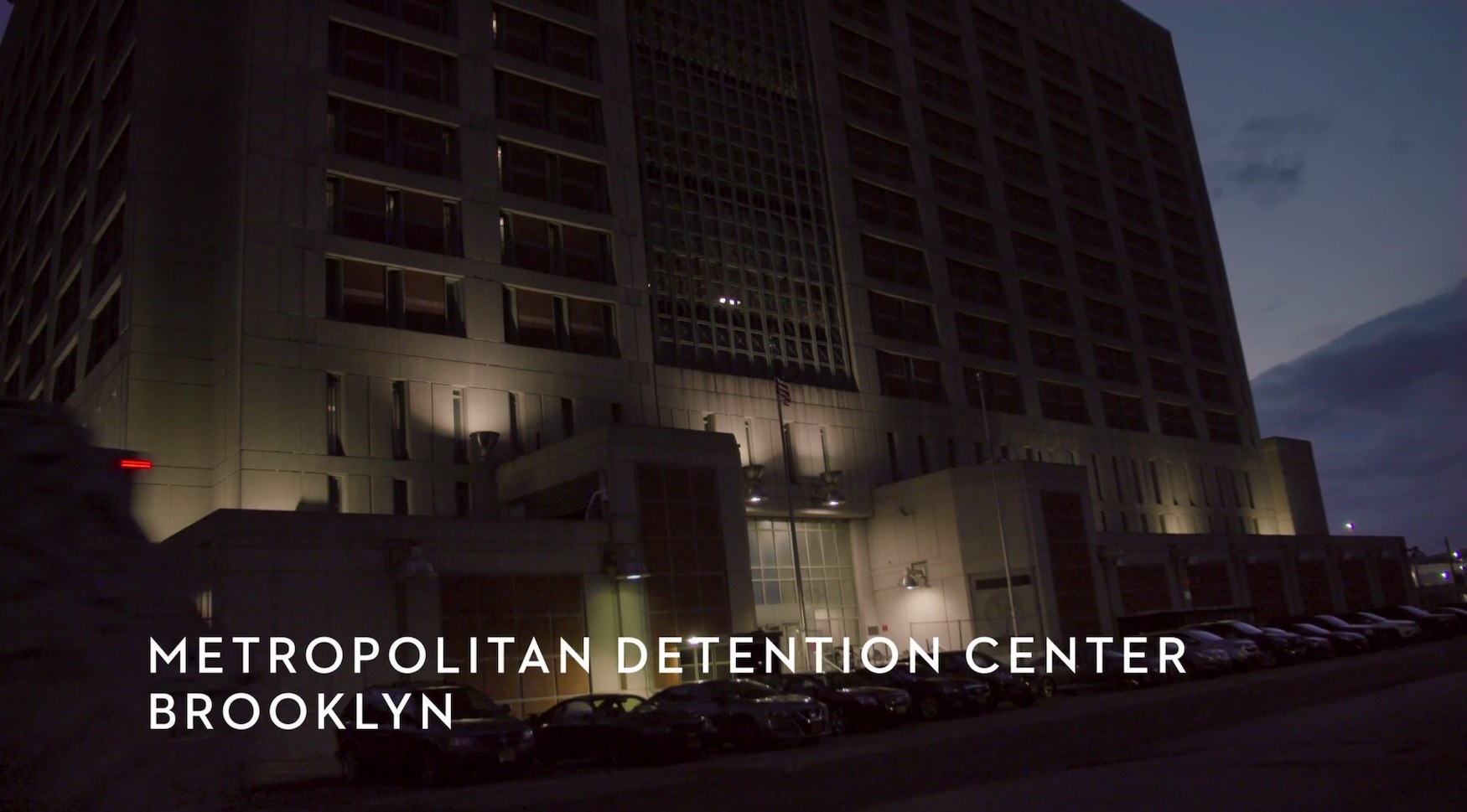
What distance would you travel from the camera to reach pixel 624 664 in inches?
1379

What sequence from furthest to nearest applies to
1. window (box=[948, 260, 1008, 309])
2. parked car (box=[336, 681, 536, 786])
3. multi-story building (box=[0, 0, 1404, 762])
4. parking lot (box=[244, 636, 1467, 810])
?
window (box=[948, 260, 1008, 309]), multi-story building (box=[0, 0, 1404, 762]), parked car (box=[336, 681, 536, 786]), parking lot (box=[244, 636, 1467, 810])

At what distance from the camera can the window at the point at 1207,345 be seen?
80500 millimetres

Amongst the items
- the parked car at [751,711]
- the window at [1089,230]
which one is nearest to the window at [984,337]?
the window at [1089,230]

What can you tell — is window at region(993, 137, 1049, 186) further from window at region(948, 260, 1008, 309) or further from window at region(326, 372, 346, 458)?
window at region(326, 372, 346, 458)

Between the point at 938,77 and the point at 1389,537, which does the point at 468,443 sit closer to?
the point at 938,77

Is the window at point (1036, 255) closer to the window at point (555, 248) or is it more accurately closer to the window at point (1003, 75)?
the window at point (1003, 75)

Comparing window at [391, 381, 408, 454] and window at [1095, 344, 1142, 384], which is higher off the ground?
window at [1095, 344, 1142, 384]

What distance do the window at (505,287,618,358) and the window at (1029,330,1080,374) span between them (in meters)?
29.7

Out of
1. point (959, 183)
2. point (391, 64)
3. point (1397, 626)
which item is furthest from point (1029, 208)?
point (391, 64)

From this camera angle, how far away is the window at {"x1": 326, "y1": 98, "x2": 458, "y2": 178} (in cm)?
4131

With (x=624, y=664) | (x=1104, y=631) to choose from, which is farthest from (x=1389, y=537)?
(x=624, y=664)

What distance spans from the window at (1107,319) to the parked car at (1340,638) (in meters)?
32.2

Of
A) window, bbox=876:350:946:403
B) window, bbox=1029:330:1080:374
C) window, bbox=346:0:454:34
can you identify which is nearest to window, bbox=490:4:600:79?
window, bbox=346:0:454:34

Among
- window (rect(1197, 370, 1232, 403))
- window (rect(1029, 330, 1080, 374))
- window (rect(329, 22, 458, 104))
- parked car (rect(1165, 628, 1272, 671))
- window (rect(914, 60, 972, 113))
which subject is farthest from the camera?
window (rect(1197, 370, 1232, 403))
